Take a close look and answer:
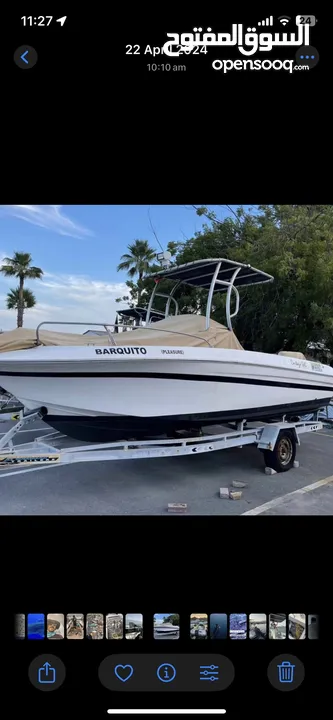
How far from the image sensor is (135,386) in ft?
8.96

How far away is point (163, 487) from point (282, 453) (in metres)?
1.33

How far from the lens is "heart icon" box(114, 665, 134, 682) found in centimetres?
83

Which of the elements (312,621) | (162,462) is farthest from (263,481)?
(312,621)

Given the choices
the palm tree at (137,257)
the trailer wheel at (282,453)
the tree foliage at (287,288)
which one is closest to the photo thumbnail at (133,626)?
the trailer wheel at (282,453)

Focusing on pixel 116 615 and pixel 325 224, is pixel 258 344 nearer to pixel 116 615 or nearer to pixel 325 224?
pixel 325 224

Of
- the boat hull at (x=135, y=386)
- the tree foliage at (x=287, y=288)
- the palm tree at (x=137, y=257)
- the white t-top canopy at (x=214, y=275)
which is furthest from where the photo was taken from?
the palm tree at (x=137, y=257)

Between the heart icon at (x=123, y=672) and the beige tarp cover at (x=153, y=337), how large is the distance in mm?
2085

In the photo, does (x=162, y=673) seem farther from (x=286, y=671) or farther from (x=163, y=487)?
(x=163, y=487)

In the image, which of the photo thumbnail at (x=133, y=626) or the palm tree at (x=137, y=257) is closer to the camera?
the photo thumbnail at (x=133, y=626)

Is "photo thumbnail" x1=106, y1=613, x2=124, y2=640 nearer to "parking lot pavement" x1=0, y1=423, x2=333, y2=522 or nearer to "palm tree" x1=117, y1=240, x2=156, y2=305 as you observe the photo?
"parking lot pavement" x1=0, y1=423, x2=333, y2=522

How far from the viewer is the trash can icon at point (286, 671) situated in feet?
2.75
